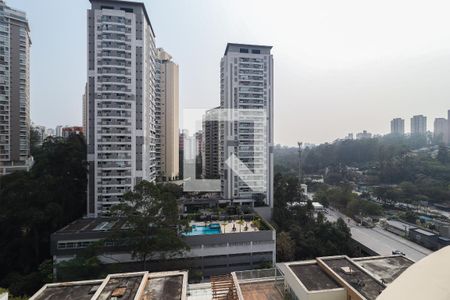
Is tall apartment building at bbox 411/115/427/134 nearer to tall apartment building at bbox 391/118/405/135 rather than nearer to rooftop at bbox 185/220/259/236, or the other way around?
tall apartment building at bbox 391/118/405/135

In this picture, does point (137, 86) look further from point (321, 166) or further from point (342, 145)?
point (342, 145)

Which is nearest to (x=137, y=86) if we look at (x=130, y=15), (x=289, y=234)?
(x=130, y=15)

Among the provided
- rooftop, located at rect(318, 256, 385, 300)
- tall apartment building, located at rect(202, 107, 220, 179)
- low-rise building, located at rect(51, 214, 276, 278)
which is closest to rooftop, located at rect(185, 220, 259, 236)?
low-rise building, located at rect(51, 214, 276, 278)

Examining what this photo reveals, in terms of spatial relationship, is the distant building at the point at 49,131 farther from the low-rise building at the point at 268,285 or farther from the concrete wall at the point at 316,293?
the concrete wall at the point at 316,293

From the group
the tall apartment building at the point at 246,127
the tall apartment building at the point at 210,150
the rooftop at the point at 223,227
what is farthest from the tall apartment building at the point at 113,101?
the tall apartment building at the point at 210,150

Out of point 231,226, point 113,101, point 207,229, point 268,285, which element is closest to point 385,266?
point 268,285
